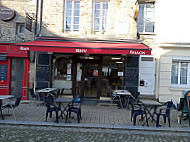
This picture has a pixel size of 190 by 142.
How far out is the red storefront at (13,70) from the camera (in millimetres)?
9172

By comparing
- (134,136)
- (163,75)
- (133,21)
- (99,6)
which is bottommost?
(134,136)

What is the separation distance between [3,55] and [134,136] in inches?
322

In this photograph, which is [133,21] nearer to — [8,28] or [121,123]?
[121,123]

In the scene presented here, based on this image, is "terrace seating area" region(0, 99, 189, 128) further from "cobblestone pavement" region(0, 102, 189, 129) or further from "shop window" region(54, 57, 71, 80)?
"shop window" region(54, 57, 71, 80)

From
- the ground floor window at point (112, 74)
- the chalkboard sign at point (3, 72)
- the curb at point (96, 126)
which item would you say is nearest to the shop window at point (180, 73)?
the ground floor window at point (112, 74)

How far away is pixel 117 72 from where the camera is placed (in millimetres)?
9453

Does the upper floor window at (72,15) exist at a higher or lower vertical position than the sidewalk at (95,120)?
higher

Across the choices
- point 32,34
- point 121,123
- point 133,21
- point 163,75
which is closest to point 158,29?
point 133,21

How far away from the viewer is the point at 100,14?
9.34m

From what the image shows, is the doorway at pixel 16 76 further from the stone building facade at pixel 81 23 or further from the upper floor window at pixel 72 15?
the upper floor window at pixel 72 15

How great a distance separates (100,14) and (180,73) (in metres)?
5.67

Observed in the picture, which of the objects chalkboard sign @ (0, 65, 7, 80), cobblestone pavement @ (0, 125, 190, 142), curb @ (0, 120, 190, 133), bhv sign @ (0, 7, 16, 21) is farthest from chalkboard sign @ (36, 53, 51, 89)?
cobblestone pavement @ (0, 125, 190, 142)

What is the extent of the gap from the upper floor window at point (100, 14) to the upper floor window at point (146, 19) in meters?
2.03

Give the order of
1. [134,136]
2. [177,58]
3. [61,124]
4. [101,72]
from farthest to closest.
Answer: [101,72], [177,58], [61,124], [134,136]
